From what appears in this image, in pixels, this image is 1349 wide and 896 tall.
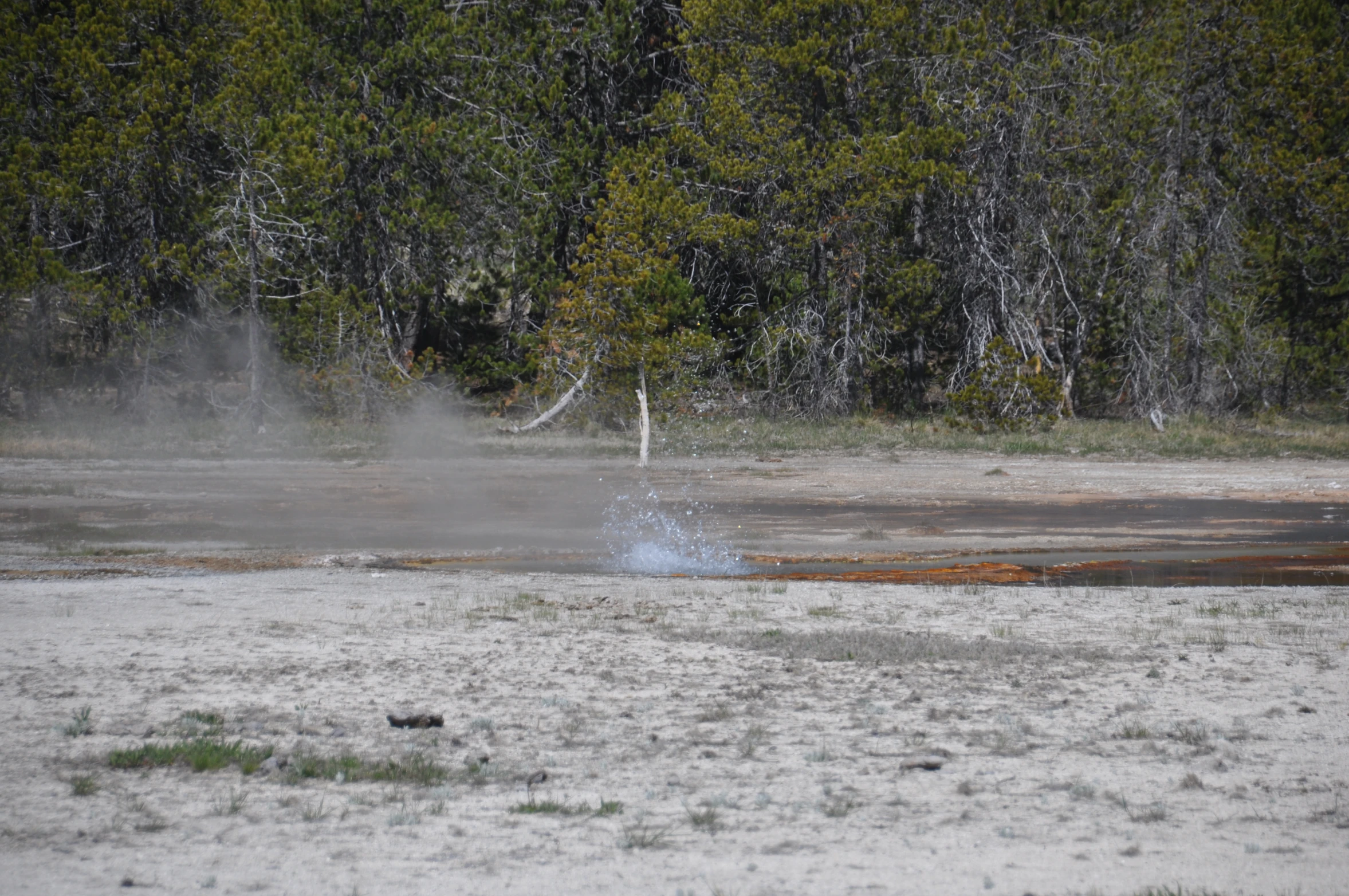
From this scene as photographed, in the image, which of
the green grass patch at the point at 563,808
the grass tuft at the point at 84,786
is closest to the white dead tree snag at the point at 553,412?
the grass tuft at the point at 84,786

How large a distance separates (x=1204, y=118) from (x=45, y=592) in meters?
26.1

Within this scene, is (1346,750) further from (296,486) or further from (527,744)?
(296,486)

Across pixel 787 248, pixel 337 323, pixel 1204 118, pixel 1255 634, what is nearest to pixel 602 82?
pixel 787 248

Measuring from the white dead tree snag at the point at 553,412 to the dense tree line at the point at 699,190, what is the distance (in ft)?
0.60

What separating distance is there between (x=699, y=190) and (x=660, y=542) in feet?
52.4

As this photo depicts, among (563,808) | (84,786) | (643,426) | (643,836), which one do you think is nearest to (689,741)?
(563,808)

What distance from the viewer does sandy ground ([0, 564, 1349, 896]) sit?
5180 millimetres

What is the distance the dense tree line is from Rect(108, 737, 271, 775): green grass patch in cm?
1984

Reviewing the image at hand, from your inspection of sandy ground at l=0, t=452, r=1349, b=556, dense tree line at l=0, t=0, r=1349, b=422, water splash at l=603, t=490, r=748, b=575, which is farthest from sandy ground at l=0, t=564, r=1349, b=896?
dense tree line at l=0, t=0, r=1349, b=422

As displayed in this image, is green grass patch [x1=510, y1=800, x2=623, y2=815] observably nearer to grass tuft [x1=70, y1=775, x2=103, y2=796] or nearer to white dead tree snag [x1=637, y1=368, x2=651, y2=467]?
grass tuft [x1=70, y1=775, x2=103, y2=796]

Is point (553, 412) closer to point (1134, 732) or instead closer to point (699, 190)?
point (699, 190)

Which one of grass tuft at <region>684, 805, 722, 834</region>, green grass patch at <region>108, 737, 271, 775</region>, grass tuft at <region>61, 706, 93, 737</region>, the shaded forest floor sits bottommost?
grass tuft at <region>61, 706, 93, 737</region>

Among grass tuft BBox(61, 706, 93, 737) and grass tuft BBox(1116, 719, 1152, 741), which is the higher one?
grass tuft BBox(1116, 719, 1152, 741)

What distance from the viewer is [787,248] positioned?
1180 inches
